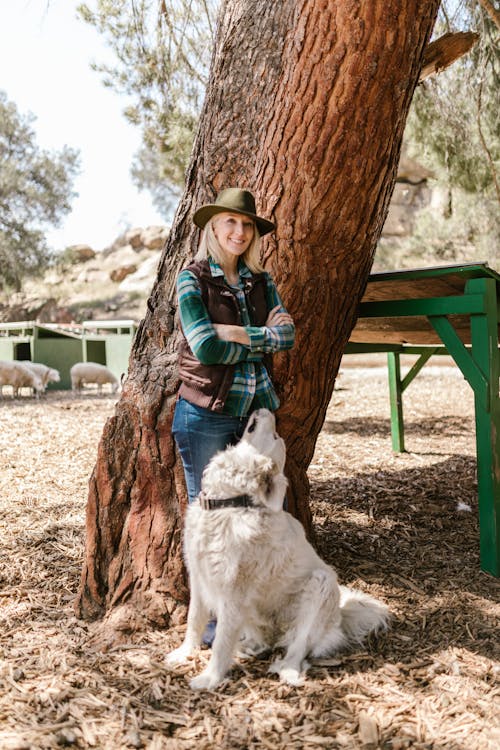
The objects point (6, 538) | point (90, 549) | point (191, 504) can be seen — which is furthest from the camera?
point (6, 538)

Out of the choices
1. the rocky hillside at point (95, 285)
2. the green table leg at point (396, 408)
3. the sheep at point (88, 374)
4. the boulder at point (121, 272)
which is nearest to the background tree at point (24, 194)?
the rocky hillside at point (95, 285)

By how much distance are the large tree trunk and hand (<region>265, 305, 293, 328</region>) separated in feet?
1.79

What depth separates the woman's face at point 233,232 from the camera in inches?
129

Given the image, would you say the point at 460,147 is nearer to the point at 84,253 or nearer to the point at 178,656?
the point at 178,656

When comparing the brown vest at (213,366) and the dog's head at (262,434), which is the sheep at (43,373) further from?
the dog's head at (262,434)

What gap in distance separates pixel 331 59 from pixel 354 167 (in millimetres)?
606

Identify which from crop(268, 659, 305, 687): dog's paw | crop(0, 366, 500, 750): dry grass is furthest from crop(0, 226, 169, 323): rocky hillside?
crop(268, 659, 305, 687): dog's paw

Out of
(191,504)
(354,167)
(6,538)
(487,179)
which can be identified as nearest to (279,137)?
(354,167)

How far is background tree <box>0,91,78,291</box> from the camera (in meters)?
32.0

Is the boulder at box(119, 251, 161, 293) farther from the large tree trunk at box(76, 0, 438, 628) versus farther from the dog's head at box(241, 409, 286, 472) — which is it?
the dog's head at box(241, 409, 286, 472)

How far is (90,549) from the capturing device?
13.0ft

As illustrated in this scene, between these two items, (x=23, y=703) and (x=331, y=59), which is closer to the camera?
(x=23, y=703)

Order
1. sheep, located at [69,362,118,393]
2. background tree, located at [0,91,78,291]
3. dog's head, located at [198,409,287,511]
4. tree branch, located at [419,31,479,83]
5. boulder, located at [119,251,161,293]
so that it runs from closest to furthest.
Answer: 1. dog's head, located at [198,409,287,511]
2. tree branch, located at [419,31,479,83]
3. sheep, located at [69,362,118,393]
4. background tree, located at [0,91,78,291]
5. boulder, located at [119,251,161,293]

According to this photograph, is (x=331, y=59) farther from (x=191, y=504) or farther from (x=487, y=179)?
(x=487, y=179)
